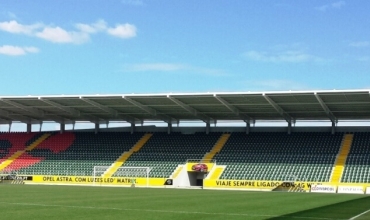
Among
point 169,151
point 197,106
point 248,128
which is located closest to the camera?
point 197,106

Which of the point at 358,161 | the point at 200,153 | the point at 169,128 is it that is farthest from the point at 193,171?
the point at 358,161

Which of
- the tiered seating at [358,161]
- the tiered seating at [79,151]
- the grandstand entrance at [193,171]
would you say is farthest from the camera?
the tiered seating at [79,151]

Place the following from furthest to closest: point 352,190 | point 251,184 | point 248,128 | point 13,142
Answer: point 13,142, point 248,128, point 251,184, point 352,190

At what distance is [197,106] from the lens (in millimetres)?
47188

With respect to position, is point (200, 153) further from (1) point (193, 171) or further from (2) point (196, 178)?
(1) point (193, 171)

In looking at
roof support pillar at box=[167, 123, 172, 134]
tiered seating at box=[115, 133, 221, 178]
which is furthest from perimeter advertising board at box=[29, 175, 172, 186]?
roof support pillar at box=[167, 123, 172, 134]

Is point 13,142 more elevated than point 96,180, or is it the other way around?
point 13,142

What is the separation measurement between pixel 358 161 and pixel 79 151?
87.1 feet

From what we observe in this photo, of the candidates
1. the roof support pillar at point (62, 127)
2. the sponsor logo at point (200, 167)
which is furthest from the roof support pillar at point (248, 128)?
the roof support pillar at point (62, 127)

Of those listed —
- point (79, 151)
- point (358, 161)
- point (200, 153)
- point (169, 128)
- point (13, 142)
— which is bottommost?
point (358, 161)

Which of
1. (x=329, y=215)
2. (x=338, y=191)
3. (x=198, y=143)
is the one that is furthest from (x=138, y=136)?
(x=329, y=215)

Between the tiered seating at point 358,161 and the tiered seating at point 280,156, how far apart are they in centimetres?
135

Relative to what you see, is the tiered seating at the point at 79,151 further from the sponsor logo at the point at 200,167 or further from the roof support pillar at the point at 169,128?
the sponsor logo at the point at 200,167

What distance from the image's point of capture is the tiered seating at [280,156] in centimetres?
4366
